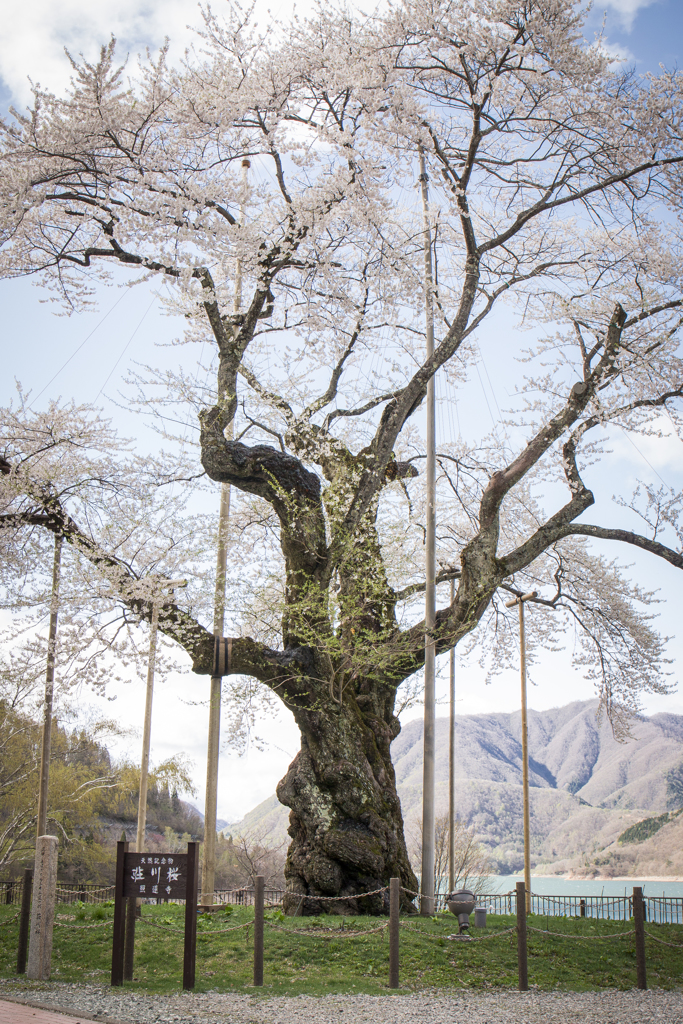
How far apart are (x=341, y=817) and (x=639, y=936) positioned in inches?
177

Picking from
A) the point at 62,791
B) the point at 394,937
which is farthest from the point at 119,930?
the point at 62,791

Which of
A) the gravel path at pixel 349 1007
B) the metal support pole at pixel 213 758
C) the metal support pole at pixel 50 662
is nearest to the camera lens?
the gravel path at pixel 349 1007

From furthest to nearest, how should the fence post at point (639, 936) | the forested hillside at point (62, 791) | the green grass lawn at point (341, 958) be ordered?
A: the forested hillside at point (62, 791)
the fence post at point (639, 936)
the green grass lawn at point (341, 958)

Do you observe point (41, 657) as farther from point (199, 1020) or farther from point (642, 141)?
point (642, 141)

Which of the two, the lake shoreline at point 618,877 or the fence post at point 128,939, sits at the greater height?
the fence post at point 128,939

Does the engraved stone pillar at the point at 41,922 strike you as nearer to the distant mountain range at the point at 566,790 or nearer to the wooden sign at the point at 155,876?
the wooden sign at the point at 155,876

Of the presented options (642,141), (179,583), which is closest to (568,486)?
(642,141)

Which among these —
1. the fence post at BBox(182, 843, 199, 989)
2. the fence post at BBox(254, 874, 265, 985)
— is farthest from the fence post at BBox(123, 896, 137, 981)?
the fence post at BBox(254, 874, 265, 985)

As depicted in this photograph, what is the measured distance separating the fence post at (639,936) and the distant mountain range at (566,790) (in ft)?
261

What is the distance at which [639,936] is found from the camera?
7746 millimetres

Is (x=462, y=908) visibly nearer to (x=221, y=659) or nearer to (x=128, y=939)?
(x=128, y=939)

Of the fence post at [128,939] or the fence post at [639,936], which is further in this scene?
the fence post at [639,936]

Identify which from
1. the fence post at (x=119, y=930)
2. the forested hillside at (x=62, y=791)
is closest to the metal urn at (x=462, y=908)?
the fence post at (x=119, y=930)

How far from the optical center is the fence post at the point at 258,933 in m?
6.72
